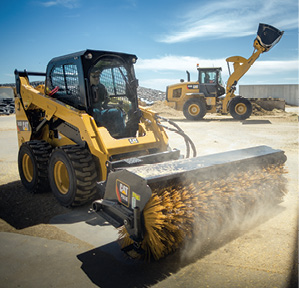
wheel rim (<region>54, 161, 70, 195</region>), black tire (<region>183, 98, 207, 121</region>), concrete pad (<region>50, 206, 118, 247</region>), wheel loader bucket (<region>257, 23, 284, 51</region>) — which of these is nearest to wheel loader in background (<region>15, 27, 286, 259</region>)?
wheel rim (<region>54, 161, 70, 195</region>)

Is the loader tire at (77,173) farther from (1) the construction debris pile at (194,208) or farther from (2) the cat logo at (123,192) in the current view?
(1) the construction debris pile at (194,208)

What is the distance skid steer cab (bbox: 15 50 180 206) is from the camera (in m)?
4.21

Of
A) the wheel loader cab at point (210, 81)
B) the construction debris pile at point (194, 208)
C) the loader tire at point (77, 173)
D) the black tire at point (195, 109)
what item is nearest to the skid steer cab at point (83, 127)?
the loader tire at point (77, 173)

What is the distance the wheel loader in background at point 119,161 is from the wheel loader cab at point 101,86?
0.02 m

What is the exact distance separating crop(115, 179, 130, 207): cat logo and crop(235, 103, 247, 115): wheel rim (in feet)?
45.7

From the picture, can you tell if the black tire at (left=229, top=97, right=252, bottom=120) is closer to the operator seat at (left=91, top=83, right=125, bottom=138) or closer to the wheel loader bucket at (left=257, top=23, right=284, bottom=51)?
the wheel loader bucket at (left=257, top=23, right=284, bottom=51)

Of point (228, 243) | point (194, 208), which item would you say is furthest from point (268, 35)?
point (194, 208)

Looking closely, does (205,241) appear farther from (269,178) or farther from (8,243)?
(8,243)

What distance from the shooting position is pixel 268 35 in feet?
46.6

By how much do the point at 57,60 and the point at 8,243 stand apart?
9.71ft

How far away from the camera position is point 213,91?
16.4 meters

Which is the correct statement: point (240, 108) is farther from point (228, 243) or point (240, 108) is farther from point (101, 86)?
point (228, 243)

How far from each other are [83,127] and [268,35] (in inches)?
→ 511

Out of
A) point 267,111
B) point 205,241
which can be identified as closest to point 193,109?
point 267,111
